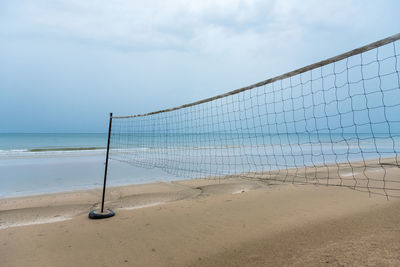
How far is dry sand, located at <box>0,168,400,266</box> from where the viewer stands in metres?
2.57

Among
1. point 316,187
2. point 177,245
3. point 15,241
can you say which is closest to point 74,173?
point 15,241

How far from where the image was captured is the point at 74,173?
8.35m

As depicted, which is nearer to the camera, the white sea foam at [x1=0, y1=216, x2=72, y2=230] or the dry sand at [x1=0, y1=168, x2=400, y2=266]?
the dry sand at [x1=0, y1=168, x2=400, y2=266]

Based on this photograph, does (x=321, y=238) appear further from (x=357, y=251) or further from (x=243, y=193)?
(x=243, y=193)

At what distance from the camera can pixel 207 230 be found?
11.0 feet

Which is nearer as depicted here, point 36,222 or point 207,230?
point 207,230

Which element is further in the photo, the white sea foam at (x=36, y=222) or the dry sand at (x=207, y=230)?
the white sea foam at (x=36, y=222)

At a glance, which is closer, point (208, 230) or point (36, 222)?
point (208, 230)

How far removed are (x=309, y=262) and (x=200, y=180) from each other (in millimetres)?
4692

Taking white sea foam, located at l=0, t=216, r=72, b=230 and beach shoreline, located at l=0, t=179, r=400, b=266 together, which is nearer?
beach shoreline, located at l=0, t=179, r=400, b=266

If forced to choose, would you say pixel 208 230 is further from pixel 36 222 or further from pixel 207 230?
pixel 36 222

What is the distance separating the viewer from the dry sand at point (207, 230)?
2.57 meters

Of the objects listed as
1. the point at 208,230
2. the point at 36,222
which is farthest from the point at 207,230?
the point at 36,222

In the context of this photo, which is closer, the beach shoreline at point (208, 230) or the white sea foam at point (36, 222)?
the beach shoreline at point (208, 230)
